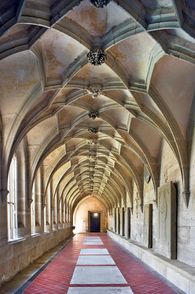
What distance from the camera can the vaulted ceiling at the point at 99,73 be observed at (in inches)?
232

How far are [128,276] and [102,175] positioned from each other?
15.1 metres

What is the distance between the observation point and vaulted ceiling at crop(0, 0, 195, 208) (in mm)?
5891

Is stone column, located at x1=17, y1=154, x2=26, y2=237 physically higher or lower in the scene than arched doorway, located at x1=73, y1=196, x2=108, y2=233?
higher

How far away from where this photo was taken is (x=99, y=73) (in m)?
8.70

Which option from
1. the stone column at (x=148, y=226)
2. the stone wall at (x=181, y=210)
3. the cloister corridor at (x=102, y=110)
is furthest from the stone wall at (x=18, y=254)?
the stone wall at (x=181, y=210)

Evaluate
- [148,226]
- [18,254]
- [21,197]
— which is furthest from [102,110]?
[148,226]

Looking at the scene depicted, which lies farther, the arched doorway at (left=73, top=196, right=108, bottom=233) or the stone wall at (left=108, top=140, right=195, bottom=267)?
the arched doorway at (left=73, top=196, right=108, bottom=233)

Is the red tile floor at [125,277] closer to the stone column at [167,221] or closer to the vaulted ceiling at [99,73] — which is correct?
the stone column at [167,221]

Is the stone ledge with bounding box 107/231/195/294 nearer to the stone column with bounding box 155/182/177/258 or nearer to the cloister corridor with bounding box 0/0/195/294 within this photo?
the cloister corridor with bounding box 0/0/195/294

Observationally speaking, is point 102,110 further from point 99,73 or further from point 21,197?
point 21,197

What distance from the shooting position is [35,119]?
32.0 feet

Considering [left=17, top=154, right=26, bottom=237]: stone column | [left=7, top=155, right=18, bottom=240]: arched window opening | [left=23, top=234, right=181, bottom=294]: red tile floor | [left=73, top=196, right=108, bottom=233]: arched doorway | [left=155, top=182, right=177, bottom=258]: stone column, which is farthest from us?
[left=73, top=196, right=108, bottom=233]: arched doorway

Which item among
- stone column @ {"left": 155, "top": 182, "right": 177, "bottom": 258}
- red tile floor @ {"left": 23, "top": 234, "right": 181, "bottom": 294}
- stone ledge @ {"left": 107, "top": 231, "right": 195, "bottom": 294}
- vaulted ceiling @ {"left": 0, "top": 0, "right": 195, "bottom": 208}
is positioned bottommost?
red tile floor @ {"left": 23, "top": 234, "right": 181, "bottom": 294}

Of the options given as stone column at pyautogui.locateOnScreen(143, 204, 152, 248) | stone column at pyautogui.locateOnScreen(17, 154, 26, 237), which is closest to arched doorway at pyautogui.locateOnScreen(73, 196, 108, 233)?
stone column at pyautogui.locateOnScreen(143, 204, 152, 248)
